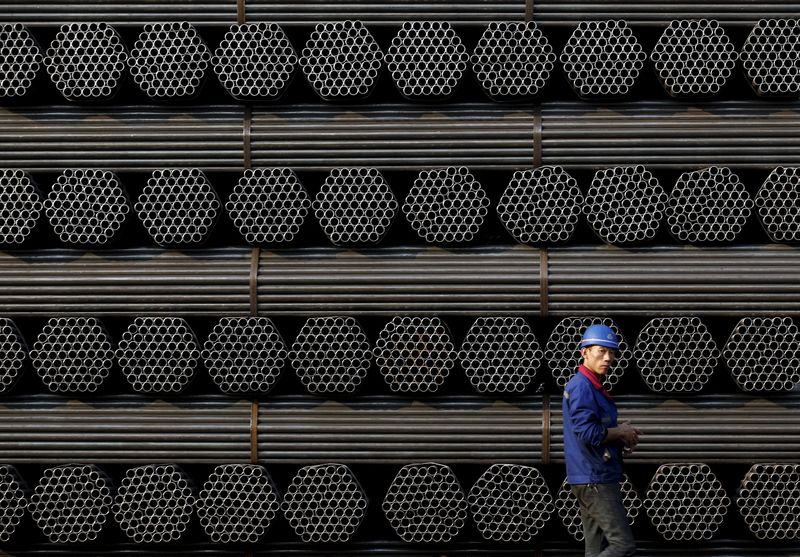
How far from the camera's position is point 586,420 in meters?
5.05

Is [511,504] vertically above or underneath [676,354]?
underneath

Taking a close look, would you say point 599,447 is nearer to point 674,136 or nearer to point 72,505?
point 674,136

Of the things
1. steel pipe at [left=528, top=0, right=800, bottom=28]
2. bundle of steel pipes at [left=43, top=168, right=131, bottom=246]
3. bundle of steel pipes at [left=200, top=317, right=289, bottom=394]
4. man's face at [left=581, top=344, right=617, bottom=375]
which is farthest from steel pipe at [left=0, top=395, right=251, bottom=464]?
steel pipe at [left=528, top=0, right=800, bottom=28]

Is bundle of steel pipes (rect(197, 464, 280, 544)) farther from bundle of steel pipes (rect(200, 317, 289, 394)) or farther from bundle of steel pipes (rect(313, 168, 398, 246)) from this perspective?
bundle of steel pipes (rect(313, 168, 398, 246))

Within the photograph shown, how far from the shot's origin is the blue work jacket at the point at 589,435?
5.07 metres

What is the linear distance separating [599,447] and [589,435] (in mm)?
196

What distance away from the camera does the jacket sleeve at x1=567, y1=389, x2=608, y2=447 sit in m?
5.05

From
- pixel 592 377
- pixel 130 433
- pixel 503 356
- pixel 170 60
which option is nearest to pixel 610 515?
pixel 592 377

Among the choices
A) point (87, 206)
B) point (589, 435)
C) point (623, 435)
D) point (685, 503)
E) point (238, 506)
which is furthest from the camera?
point (87, 206)

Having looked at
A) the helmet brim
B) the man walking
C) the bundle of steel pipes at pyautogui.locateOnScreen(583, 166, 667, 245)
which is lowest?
the man walking

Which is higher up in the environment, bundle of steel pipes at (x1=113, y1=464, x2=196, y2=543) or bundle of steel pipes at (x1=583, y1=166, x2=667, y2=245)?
bundle of steel pipes at (x1=583, y1=166, x2=667, y2=245)

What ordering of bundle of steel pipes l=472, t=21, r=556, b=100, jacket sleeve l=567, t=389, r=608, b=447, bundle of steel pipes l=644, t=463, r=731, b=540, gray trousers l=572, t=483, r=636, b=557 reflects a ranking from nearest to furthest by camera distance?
jacket sleeve l=567, t=389, r=608, b=447
gray trousers l=572, t=483, r=636, b=557
bundle of steel pipes l=644, t=463, r=731, b=540
bundle of steel pipes l=472, t=21, r=556, b=100

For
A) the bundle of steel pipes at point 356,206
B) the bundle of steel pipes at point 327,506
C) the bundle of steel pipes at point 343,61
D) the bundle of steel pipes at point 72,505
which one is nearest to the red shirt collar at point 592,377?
the bundle of steel pipes at point 356,206

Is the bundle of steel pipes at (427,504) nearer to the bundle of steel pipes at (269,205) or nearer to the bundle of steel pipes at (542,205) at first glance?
the bundle of steel pipes at (542,205)
